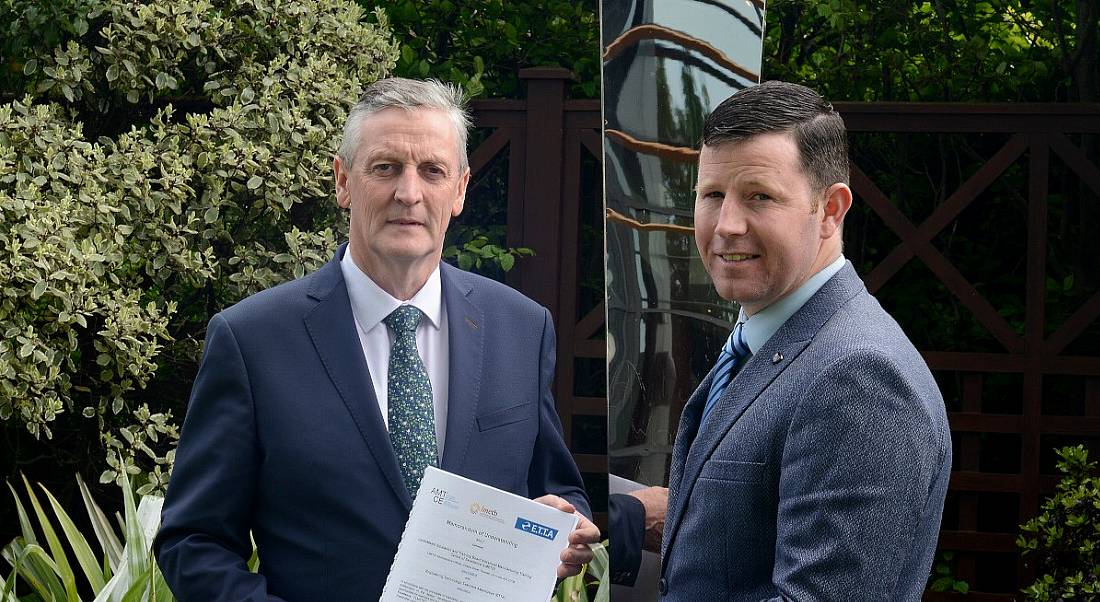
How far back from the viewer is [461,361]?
185cm

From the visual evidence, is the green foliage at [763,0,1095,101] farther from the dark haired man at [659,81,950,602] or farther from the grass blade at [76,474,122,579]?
the dark haired man at [659,81,950,602]

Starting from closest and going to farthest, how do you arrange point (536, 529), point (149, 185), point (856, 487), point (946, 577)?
1. point (856, 487)
2. point (536, 529)
3. point (149, 185)
4. point (946, 577)

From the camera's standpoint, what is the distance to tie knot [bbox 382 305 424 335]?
1852 millimetres

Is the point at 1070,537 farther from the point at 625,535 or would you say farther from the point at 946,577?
the point at 625,535

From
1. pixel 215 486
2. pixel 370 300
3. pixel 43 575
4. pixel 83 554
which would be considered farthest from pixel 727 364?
pixel 43 575

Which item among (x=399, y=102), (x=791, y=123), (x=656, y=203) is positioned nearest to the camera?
(x=791, y=123)

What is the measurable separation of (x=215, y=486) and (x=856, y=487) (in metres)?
0.99

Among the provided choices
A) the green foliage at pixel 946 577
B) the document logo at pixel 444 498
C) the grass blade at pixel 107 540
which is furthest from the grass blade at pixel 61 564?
the green foliage at pixel 946 577

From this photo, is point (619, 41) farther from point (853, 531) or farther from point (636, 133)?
point (853, 531)

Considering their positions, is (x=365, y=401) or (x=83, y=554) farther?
(x=83, y=554)

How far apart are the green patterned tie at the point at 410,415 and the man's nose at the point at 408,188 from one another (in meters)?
0.23

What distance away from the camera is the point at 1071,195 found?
14.3 feet

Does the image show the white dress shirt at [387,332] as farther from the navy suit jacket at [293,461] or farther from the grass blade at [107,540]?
the grass blade at [107,540]

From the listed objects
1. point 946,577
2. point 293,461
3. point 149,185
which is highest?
point 149,185
